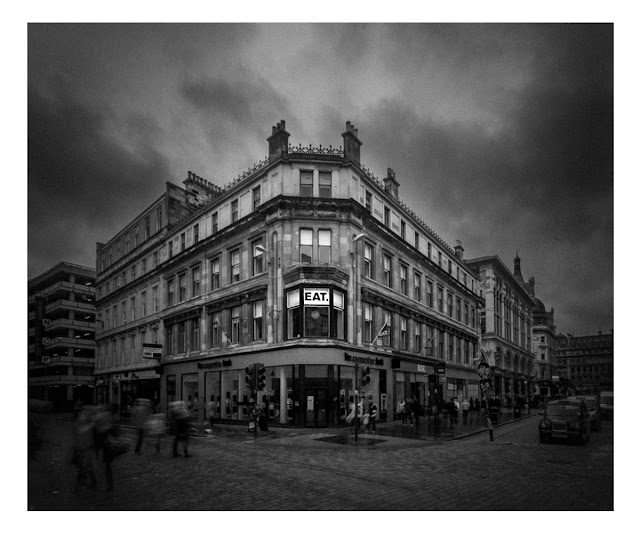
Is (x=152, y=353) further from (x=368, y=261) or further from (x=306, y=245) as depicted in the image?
(x=368, y=261)

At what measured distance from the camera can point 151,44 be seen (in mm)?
11188

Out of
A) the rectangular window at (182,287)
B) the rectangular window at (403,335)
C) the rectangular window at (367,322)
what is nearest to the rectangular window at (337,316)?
the rectangular window at (367,322)

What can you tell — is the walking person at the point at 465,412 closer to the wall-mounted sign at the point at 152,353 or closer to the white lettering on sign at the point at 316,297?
the white lettering on sign at the point at 316,297

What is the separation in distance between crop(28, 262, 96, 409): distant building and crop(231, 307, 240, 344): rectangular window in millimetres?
7503

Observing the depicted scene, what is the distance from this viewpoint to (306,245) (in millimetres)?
26172

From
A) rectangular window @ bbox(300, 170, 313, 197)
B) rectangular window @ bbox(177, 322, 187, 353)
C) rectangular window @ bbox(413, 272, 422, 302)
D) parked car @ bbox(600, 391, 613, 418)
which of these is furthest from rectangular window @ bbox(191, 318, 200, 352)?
parked car @ bbox(600, 391, 613, 418)

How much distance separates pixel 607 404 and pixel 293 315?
53.5ft

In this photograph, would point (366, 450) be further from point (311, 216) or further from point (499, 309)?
point (499, 309)

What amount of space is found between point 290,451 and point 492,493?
26.4 ft

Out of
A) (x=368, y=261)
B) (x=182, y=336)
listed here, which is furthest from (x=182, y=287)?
(x=368, y=261)

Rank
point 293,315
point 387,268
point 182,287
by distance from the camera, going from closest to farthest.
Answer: point 293,315 → point 387,268 → point 182,287

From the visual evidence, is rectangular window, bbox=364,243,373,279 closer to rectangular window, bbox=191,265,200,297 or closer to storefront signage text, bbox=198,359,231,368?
storefront signage text, bbox=198,359,231,368

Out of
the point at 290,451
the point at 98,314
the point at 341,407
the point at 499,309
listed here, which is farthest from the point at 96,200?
the point at 499,309

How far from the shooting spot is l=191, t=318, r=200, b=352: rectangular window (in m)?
31.8
